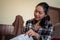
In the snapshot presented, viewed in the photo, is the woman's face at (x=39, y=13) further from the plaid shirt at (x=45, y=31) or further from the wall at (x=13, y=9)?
the wall at (x=13, y=9)

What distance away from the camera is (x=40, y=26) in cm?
89

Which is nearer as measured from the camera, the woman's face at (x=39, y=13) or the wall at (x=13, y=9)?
the woman's face at (x=39, y=13)

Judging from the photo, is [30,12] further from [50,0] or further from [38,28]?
[38,28]

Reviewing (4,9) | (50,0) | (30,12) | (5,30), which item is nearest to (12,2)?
(4,9)

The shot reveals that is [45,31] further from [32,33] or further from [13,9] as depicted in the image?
[13,9]

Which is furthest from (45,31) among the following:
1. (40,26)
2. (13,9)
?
(13,9)

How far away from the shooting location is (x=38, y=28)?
2.92ft

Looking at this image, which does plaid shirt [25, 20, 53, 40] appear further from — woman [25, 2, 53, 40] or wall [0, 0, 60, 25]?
wall [0, 0, 60, 25]

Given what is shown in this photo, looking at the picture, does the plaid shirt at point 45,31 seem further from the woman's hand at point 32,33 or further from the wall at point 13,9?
the wall at point 13,9

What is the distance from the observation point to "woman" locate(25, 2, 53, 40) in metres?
0.85

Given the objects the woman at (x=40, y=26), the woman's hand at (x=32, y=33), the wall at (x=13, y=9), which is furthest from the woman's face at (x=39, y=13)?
the wall at (x=13, y=9)

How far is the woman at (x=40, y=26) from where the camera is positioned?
85 centimetres

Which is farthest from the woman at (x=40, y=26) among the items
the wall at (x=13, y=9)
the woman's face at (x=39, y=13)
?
the wall at (x=13, y=9)

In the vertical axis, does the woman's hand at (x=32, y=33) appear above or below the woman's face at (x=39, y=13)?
below
